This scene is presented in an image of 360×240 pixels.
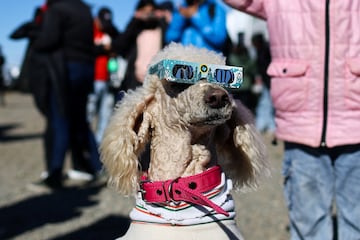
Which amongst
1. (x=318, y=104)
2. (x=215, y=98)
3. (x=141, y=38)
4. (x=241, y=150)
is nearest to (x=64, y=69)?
(x=141, y=38)

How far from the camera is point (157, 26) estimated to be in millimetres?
3455

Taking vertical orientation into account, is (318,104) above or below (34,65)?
below

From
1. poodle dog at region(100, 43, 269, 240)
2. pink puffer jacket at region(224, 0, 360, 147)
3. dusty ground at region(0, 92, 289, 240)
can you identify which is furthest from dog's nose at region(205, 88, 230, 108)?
dusty ground at region(0, 92, 289, 240)

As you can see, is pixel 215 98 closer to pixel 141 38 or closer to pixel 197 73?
pixel 197 73

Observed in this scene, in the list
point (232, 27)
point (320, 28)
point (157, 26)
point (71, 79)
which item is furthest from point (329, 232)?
point (232, 27)

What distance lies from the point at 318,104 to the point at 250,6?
1.67 feet

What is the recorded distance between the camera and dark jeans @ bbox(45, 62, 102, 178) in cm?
432

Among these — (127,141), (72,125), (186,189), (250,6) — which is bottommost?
(72,125)

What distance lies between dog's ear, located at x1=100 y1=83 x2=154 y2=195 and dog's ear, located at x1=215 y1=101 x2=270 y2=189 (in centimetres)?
27

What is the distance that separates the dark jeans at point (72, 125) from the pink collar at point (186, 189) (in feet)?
8.72

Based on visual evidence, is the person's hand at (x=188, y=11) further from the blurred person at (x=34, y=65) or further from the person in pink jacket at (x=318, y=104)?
the blurred person at (x=34, y=65)

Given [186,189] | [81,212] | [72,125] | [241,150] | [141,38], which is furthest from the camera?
[72,125]

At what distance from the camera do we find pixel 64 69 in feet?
14.1

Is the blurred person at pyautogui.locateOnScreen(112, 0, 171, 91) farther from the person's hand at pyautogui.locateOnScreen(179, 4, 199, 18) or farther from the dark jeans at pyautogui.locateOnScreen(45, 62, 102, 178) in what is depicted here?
the dark jeans at pyautogui.locateOnScreen(45, 62, 102, 178)
